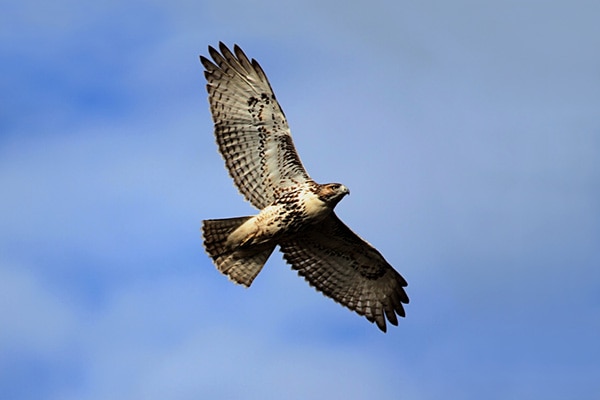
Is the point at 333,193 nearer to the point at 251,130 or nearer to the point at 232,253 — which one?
the point at 251,130

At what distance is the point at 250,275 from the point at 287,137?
2551 millimetres

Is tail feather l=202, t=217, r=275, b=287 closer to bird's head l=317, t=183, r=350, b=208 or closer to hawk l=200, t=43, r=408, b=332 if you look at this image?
hawk l=200, t=43, r=408, b=332

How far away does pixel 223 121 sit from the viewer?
1014 inches

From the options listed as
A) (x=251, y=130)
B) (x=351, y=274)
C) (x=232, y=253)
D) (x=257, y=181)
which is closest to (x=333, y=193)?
(x=257, y=181)

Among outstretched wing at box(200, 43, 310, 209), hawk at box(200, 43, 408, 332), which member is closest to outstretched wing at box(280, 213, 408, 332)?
hawk at box(200, 43, 408, 332)

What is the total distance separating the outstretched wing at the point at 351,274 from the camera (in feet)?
86.6

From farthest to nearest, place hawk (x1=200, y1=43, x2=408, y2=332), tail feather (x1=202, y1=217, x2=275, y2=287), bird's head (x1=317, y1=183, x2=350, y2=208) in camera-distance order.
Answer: tail feather (x1=202, y1=217, x2=275, y2=287) < hawk (x1=200, y1=43, x2=408, y2=332) < bird's head (x1=317, y1=183, x2=350, y2=208)

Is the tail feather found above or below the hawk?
below

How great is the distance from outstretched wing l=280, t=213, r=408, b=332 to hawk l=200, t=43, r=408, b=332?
62 mm

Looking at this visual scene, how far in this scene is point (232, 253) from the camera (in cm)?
2591

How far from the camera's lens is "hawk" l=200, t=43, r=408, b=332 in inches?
998

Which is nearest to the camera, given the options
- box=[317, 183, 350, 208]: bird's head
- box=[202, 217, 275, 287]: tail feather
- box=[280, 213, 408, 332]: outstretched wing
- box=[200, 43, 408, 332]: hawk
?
box=[317, 183, 350, 208]: bird's head

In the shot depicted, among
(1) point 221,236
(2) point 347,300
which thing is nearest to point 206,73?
(1) point 221,236

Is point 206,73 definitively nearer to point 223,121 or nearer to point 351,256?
point 223,121
